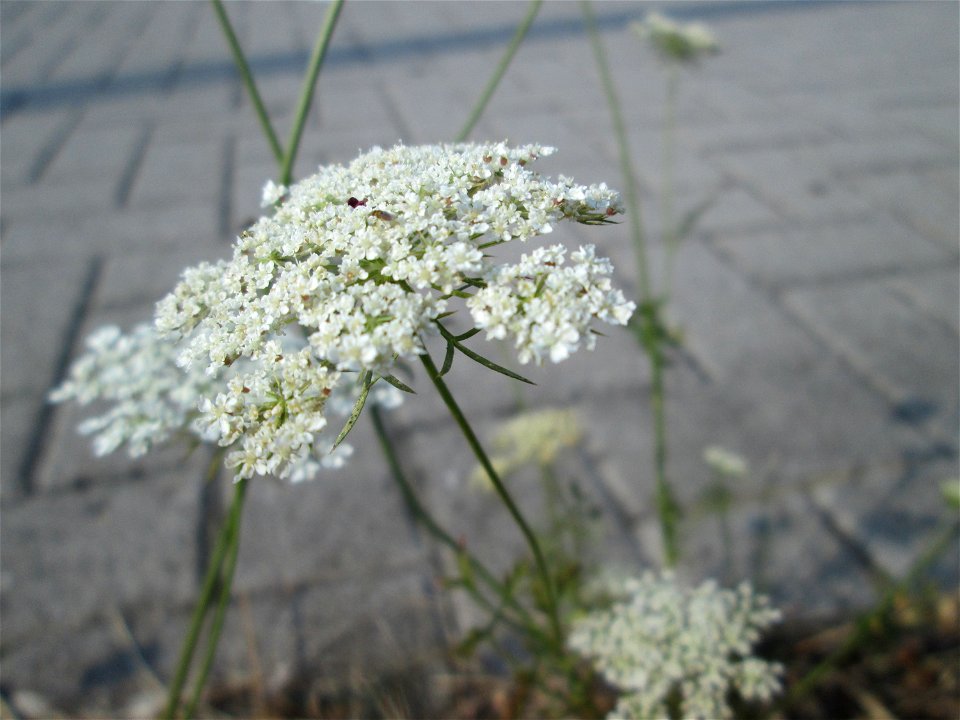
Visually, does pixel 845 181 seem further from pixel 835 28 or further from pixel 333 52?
pixel 333 52

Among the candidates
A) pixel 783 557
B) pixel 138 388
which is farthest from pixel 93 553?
pixel 783 557

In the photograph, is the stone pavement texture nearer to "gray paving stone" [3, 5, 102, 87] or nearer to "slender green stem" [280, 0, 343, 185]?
"gray paving stone" [3, 5, 102, 87]

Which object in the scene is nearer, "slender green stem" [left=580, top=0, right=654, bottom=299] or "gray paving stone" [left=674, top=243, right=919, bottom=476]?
"slender green stem" [left=580, top=0, right=654, bottom=299]

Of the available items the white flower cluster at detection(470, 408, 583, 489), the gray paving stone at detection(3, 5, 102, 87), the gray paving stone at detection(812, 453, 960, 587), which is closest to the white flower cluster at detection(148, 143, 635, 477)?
the white flower cluster at detection(470, 408, 583, 489)

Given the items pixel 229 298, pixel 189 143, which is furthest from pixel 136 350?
pixel 189 143

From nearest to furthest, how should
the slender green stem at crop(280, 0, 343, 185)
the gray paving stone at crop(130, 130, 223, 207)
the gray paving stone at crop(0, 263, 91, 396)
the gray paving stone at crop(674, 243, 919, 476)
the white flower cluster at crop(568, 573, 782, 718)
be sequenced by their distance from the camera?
the slender green stem at crop(280, 0, 343, 185) < the white flower cluster at crop(568, 573, 782, 718) < the gray paving stone at crop(674, 243, 919, 476) < the gray paving stone at crop(0, 263, 91, 396) < the gray paving stone at crop(130, 130, 223, 207)

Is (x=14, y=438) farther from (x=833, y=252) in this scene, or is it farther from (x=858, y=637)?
(x=833, y=252)
